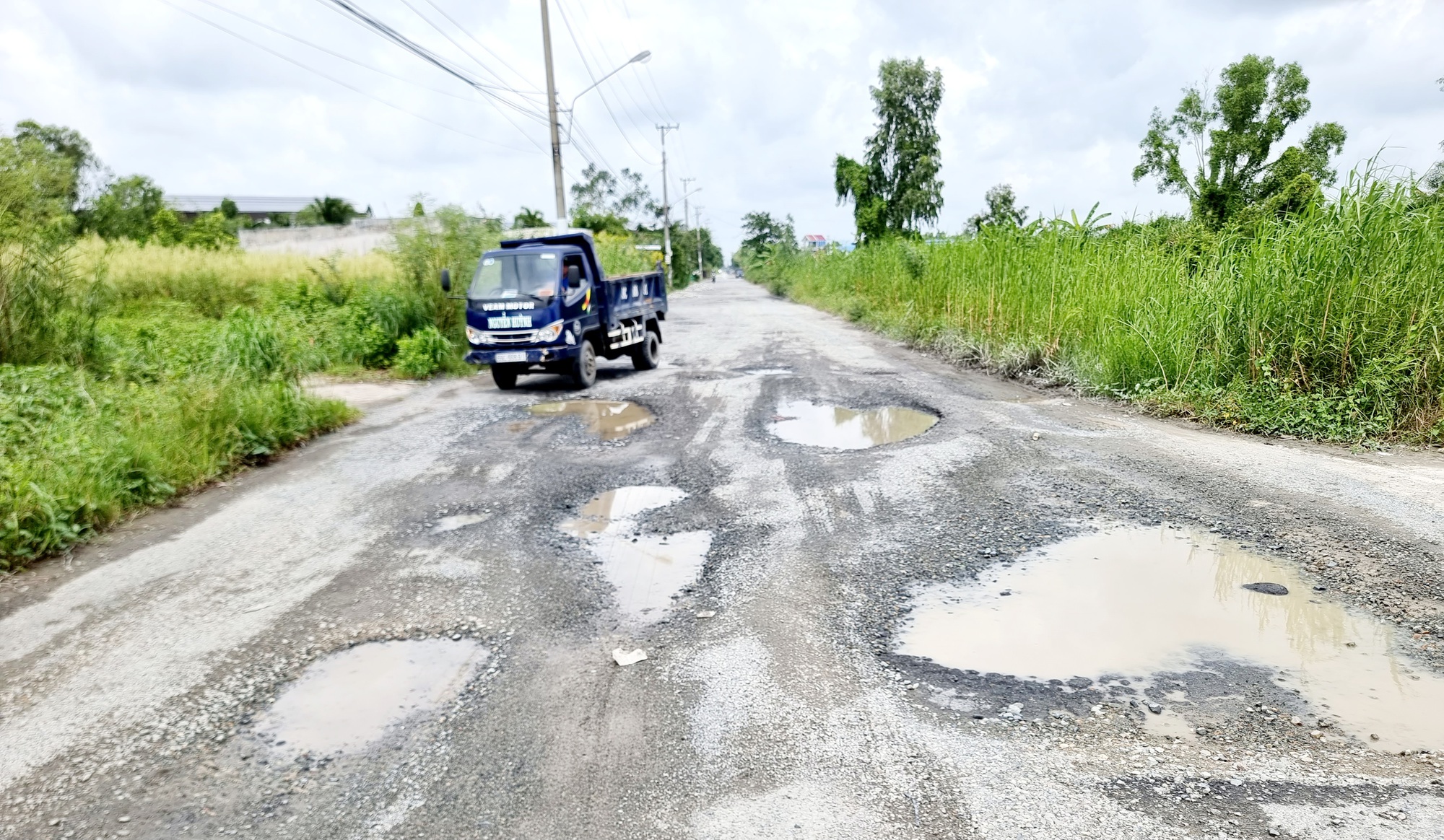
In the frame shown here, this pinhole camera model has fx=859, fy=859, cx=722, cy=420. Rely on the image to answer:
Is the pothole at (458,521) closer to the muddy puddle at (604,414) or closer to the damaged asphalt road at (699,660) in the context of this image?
the damaged asphalt road at (699,660)

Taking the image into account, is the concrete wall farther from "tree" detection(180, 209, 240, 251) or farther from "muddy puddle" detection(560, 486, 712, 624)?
"muddy puddle" detection(560, 486, 712, 624)

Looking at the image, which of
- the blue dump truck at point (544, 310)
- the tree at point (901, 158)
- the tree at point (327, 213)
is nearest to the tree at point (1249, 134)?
the tree at point (901, 158)

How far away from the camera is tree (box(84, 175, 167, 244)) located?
3092 cm

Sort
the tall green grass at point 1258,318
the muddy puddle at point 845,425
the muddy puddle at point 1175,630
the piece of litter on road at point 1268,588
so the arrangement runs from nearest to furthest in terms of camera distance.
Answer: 1. the muddy puddle at point 1175,630
2. the piece of litter on road at point 1268,588
3. the tall green grass at point 1258,318
4. the muddy puddle at point 845,425

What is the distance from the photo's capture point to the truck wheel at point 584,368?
38.1 ft

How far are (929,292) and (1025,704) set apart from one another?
14.1m

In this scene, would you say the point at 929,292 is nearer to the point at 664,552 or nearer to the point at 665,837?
the point at 664,552

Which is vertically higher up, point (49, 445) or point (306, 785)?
point (49, 445)

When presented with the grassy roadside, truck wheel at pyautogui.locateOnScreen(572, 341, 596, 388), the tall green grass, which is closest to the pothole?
the grassy roadside

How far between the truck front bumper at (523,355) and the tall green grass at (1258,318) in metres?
5.91

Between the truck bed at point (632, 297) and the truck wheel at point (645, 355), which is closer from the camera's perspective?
the truck bed at point (632, 297)

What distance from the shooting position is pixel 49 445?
641 centimetres

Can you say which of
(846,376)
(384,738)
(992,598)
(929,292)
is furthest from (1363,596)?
(929,292)

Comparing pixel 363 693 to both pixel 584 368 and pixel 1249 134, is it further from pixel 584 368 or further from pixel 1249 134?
pixel 1249 134
